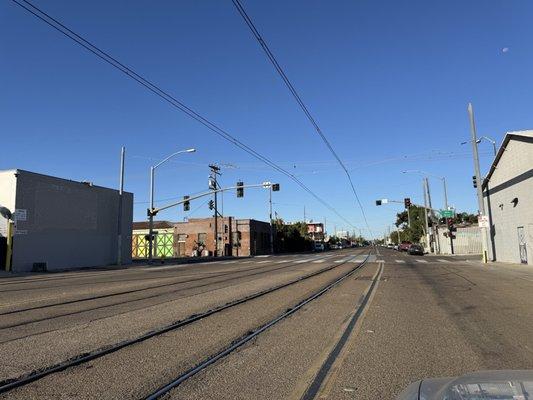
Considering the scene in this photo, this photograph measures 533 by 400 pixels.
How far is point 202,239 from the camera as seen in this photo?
7581 centimetres

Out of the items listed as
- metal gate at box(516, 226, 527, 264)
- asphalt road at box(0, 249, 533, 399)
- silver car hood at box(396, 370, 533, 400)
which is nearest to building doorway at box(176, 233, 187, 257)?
metal gate at box(516, 226, 527, 264)

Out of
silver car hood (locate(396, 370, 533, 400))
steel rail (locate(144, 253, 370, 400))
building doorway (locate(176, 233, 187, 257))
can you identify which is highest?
building doorway (locate(176, 233, 187, 257))

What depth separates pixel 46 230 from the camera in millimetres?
35844

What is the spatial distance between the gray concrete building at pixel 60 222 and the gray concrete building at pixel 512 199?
3077 cm

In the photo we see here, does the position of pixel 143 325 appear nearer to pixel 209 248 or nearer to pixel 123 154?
pixel 123 154

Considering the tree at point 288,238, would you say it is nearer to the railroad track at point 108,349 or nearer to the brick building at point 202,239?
the brick building at point 202,239

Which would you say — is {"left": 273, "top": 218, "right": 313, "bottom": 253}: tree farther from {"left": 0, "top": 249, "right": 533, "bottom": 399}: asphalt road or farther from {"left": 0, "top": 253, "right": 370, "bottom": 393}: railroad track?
{"left": 0, "top": 253, "right": 370, "bottom": 393}: railroad track

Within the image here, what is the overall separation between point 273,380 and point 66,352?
11.1 feet

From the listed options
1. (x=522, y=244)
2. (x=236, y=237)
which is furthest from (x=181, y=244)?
(x=522, y=244)

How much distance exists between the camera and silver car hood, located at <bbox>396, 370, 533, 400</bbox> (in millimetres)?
2823

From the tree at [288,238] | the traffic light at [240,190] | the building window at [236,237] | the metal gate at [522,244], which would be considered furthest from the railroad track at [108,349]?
the tree at [288,238]

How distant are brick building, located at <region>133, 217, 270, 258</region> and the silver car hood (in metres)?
69.8

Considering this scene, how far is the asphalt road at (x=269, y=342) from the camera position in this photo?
232 inches

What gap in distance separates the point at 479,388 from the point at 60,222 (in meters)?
38.0
